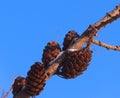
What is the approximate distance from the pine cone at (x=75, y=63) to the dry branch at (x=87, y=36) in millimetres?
35

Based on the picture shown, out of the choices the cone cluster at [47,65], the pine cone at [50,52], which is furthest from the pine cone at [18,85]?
the pine cone at [50,52]

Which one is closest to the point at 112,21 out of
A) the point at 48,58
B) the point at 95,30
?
the point at 95,30

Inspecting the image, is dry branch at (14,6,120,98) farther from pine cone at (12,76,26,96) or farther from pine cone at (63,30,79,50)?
pine cone at (63,30,79,50)

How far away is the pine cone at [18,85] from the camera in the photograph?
172cm

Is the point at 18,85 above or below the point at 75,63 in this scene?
above

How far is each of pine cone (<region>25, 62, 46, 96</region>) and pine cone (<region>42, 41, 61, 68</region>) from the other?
13 cm

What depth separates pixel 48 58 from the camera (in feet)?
5.89

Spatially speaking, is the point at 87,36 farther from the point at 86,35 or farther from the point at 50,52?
the point at 50,52

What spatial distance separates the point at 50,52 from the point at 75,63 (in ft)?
0.72

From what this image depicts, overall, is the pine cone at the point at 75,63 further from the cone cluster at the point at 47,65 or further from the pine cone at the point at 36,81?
the pine cone at the point at 36,81

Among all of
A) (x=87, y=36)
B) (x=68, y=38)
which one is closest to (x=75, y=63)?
(x=87, y=36)

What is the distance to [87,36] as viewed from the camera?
1.69 m

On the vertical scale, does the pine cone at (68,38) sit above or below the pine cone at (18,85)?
above

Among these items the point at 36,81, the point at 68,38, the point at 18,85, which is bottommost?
the point at 36,81
